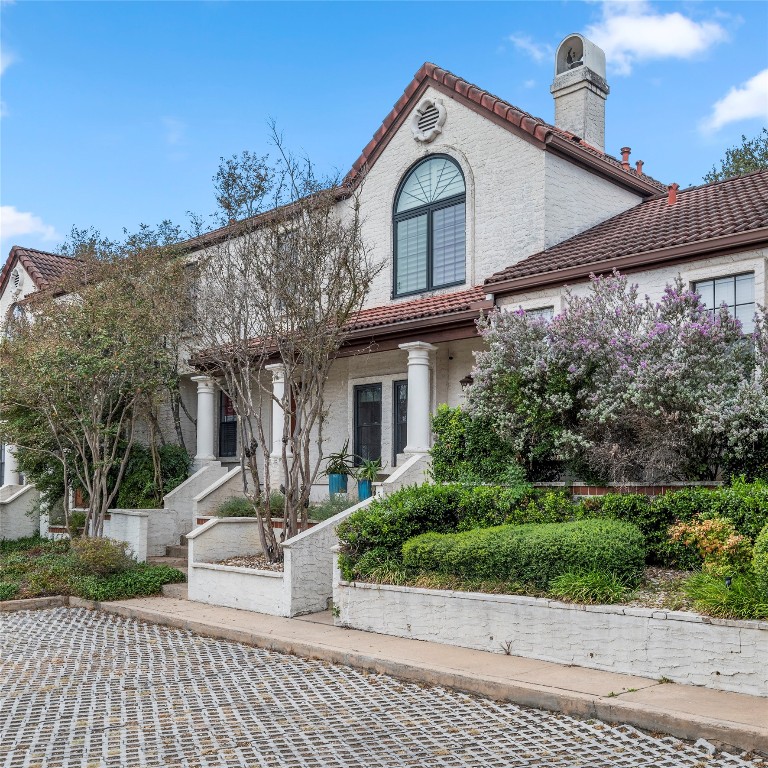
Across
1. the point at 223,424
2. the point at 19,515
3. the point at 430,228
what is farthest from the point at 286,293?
the point at 19,515

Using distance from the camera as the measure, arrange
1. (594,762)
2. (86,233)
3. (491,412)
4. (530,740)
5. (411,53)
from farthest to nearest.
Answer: (86,233), (411,53), (491,412), (530,740), (594,762)

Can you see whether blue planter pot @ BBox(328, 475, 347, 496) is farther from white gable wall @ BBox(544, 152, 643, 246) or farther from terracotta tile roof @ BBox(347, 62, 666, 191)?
terracotta tile roof @ BBox(347, 62, 666, 191)

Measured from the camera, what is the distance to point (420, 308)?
1550 centimetres

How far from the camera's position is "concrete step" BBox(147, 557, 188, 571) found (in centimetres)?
1520

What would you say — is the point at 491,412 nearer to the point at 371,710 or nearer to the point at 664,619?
the point at 664,619

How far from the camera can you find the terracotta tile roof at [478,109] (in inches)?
596

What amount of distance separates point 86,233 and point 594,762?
1703 cm

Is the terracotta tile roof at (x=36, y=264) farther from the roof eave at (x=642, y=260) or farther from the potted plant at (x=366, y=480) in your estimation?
the roof eave at (x=642, y=260)

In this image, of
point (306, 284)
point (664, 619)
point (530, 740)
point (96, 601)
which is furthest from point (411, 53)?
point (530, 740)

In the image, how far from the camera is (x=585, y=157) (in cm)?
1562

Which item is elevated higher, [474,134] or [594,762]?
[474,134]

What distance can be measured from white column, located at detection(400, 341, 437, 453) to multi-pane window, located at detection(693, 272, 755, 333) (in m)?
4.47

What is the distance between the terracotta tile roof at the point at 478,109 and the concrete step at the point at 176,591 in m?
8.42

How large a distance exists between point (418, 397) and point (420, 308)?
1.93 meters
